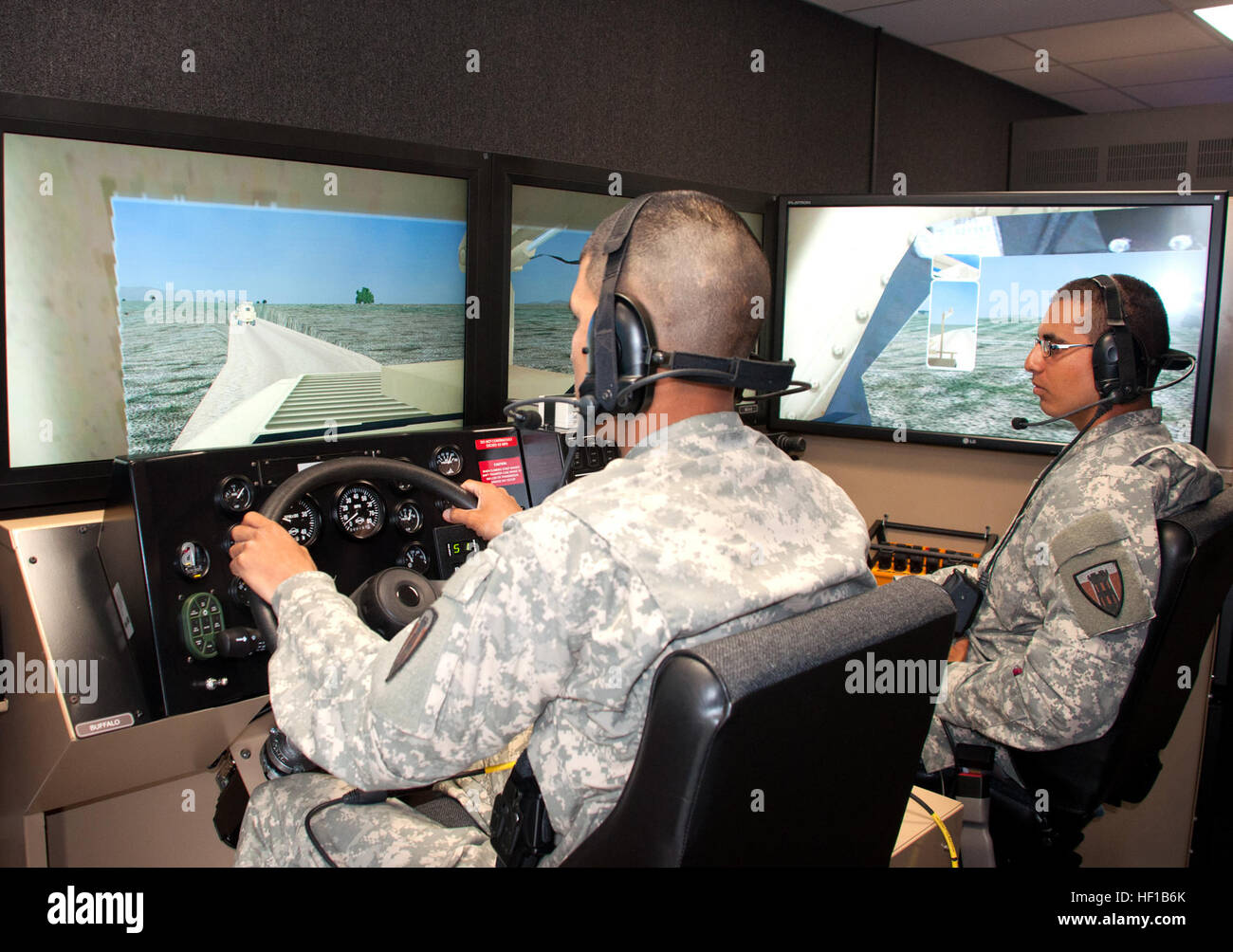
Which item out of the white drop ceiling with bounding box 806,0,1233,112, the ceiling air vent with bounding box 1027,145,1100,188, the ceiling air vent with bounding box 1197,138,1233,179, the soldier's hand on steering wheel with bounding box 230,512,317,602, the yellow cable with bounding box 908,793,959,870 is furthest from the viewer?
the ceiling air vent with bounding box 1027,145,1100,188

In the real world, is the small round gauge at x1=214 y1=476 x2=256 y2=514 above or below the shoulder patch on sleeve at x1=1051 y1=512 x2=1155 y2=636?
above

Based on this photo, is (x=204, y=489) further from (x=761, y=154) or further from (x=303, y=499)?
(x=761, y=154)

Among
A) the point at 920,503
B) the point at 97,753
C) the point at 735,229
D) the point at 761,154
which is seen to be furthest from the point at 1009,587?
the point at 761,154

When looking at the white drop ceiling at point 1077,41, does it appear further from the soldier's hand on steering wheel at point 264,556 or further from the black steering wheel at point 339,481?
the soldier's hand on steering wheel at point 264,556

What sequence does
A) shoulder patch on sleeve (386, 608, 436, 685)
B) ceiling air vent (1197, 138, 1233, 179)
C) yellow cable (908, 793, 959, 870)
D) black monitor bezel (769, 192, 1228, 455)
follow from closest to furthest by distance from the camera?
shoulder patch on sleeve (386, 608, 436, 685), yellow cable (908, 793, 959, 870), black monitor bezel (769, 192, 1228, 455), ceiling air vent (1197, 138, 1233, 179)

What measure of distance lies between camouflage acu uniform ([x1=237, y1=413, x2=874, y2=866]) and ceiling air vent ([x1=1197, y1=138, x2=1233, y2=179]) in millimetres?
3158

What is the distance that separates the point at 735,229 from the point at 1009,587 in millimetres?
913

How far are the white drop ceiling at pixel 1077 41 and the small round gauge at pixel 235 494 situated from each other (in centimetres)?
229

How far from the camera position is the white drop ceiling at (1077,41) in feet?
9.14

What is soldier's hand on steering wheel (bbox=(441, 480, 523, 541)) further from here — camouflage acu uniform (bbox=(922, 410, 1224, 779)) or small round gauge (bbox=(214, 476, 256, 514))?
camouflage acu uniform (bbox=(922, 410, 1224, 779))

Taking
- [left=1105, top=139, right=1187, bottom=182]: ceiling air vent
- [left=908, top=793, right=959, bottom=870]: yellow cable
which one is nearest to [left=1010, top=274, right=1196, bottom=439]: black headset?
[left=908, top=793, right=959, bottom=870]: yellow cable

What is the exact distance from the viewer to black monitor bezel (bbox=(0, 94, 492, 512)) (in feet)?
3.52

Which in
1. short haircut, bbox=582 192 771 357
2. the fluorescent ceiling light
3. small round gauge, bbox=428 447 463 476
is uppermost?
the fluorescent ceiling light

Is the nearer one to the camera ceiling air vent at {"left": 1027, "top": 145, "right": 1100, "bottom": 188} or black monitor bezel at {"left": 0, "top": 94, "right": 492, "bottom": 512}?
black monitor bezel at {"left": 0, "top": 94, "right": 492, "bottom": 512}
